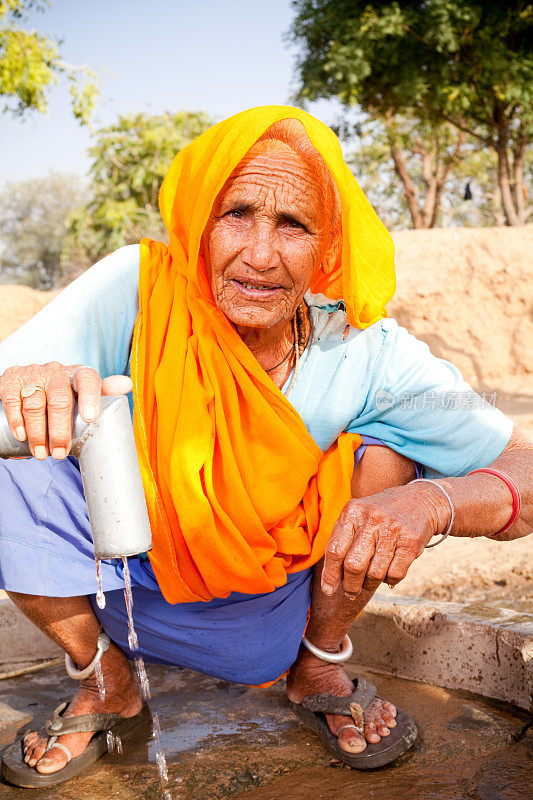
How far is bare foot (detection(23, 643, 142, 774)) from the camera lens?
1770mm

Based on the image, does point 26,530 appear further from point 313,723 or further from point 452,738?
point 452,738

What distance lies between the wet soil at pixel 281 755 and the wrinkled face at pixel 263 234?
1.09 meters

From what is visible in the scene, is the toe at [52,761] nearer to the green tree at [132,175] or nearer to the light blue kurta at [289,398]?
the light blue kurta at [289,398]

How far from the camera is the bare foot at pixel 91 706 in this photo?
177 centimetres

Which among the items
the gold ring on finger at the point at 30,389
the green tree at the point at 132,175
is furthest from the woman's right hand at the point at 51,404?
the green tree at the point at 132,175

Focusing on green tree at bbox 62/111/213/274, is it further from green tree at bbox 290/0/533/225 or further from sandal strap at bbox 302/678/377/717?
sandal strap at bbox 302/678/377/717

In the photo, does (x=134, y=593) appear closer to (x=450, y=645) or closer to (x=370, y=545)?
(x=370, y=545)

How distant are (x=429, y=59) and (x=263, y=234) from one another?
37.9 feet

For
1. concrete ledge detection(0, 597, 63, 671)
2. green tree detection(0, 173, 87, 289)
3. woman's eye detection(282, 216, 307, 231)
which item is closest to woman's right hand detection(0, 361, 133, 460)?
woman's eye detection(282, 216, 307, 231)

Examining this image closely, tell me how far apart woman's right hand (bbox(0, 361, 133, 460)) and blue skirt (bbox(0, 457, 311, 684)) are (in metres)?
0.52

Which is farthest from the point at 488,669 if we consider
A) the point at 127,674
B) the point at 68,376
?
the point at 68,376

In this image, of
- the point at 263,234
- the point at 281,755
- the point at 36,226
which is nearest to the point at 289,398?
the point at 263,234

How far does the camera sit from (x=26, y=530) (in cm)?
173

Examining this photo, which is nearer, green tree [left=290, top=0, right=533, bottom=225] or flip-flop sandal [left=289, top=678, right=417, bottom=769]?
flip-flop sandal [left=289, top=678, right=417, bottom=769]
